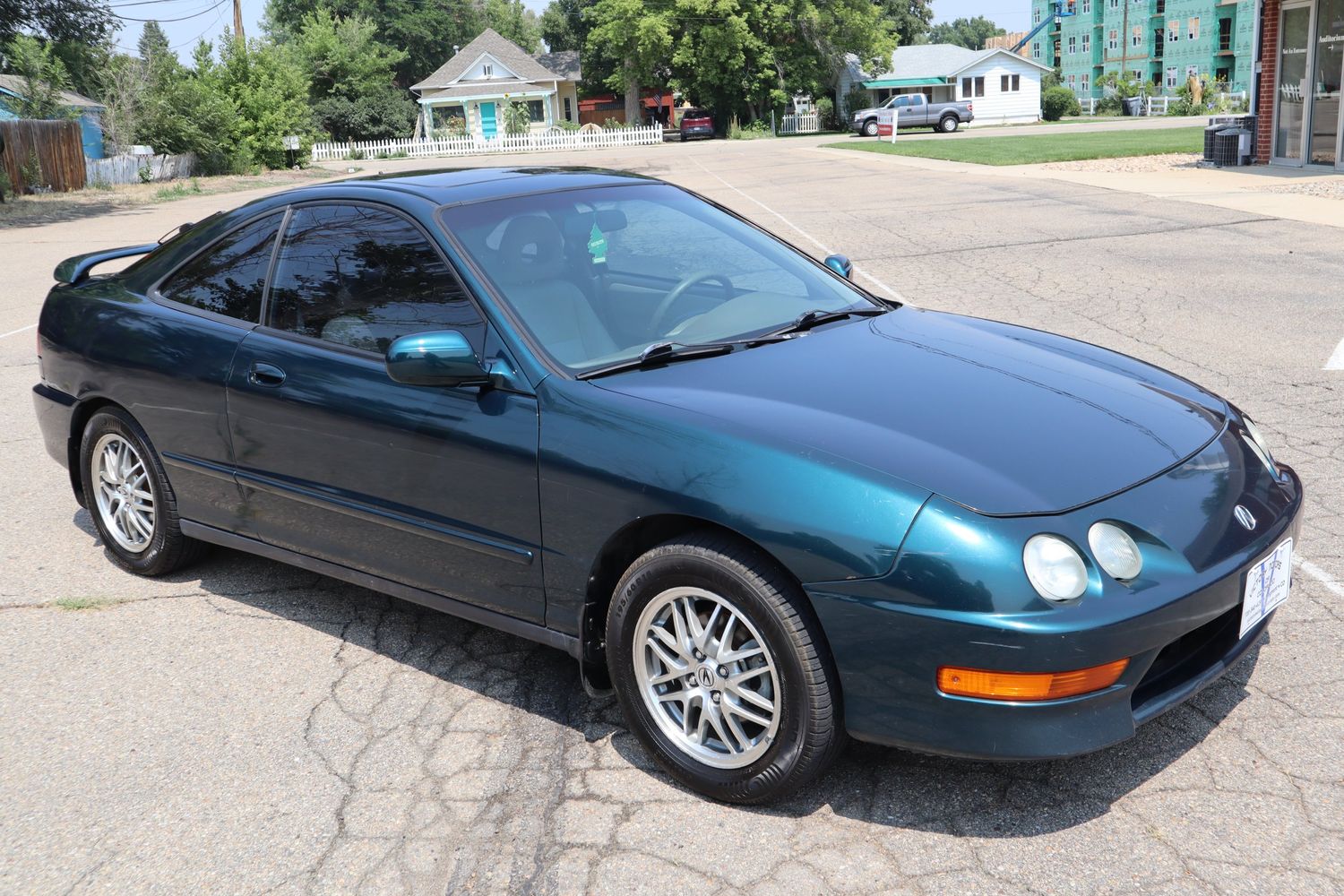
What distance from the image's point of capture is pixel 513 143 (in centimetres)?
6025

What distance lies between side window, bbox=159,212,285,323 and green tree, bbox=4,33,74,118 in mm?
31159

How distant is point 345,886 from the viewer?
2.82 m

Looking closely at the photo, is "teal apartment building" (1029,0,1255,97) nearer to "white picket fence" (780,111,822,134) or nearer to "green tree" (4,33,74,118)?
"white picket fence" (780,111,822,134)

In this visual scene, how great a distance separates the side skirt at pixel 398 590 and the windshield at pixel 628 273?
2.55 feet

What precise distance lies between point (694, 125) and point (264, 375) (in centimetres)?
6171

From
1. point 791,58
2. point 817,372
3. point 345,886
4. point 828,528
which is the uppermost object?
point 791,58

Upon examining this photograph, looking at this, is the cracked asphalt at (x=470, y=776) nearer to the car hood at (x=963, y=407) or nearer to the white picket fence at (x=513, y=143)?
the car hood at (x=963, y=407)

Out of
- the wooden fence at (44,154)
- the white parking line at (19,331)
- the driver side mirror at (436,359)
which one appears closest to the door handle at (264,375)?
the driver side mirror at (436,359)

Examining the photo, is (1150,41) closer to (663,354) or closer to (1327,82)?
(1327,82)

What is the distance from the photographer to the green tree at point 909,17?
88.3 metres

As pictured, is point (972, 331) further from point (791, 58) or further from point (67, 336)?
point (791, 58)

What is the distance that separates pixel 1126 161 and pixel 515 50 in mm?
57537

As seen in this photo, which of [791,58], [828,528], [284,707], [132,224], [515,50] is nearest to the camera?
[828,528]

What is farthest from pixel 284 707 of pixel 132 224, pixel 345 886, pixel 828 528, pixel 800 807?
pixel 132 224
